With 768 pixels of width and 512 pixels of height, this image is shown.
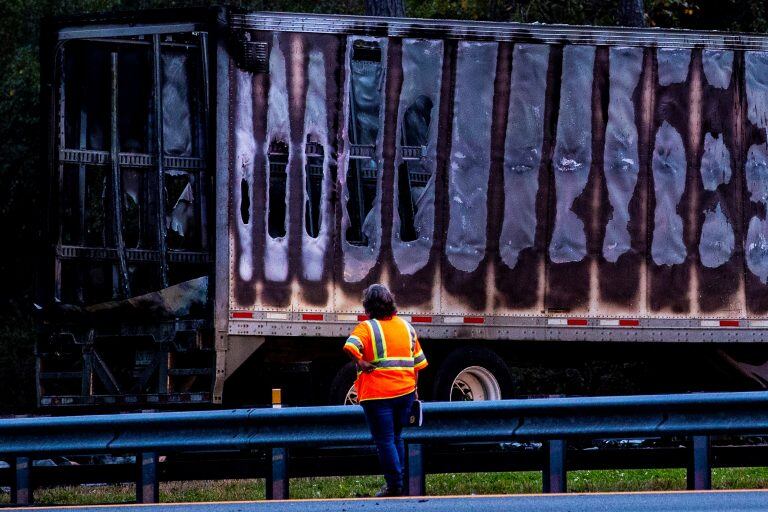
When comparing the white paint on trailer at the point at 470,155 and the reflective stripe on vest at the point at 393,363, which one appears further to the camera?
the white paint on trailer at the point at 470,155

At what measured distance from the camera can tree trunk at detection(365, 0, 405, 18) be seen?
63.2 feet

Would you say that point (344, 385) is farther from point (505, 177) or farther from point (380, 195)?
point (505, 177)

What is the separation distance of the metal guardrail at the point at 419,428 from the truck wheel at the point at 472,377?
146 inches

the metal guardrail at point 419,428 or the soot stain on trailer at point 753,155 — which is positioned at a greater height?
the soot stain on trailer at point 753,155

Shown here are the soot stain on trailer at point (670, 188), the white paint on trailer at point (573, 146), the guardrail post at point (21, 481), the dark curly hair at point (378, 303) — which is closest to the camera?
the dark curly hair at point (378, 303)

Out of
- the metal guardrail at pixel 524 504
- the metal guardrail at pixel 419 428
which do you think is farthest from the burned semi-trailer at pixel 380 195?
the metal guardrail at pixel 524 504

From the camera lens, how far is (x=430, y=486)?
10844mm

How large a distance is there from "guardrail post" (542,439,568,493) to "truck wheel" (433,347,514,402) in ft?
12.4

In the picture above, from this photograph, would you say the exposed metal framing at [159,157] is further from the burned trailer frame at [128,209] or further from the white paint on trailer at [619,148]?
the white paint on trailer at [619,148]

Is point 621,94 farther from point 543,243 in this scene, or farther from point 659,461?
point 659,461

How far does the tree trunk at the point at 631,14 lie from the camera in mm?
20000

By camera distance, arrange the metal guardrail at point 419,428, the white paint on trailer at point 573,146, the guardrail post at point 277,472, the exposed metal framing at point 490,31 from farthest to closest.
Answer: the white paint on trailer at point 573,146 < the exposed metal framing at point 490,31 < the guardrail post at point 277,472 < the metal guardrail at point 419,428

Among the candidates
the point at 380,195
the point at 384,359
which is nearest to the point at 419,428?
the point at 384,359

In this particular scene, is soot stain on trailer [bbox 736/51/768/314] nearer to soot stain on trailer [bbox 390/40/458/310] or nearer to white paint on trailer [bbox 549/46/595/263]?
white paint on trailer [bbox 549/46/595/263]
